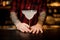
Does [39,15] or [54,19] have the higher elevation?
[39,15]

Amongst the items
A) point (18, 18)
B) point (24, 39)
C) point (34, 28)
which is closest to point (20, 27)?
point (34, 28)

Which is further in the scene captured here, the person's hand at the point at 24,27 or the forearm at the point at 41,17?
the forearm at the point at 41,17

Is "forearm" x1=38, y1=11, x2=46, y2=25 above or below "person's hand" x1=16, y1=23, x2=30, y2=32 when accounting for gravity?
above

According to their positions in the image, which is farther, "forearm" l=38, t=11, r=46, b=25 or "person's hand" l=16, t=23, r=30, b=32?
"forearm" l=38, t=11, r=46, b=25

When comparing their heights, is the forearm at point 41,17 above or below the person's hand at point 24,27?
above

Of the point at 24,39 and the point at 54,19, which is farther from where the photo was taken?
the point at 54,19

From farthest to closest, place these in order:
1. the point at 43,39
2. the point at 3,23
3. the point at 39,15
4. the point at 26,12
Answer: the point at 3,23
the point at 39,15
the point at 26,12
the point at 43,39

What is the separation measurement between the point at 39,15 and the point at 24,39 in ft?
2.38

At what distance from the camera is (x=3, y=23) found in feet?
10.0

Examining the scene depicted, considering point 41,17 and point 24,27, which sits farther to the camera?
point 41,17

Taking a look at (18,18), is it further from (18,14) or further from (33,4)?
(33,4)

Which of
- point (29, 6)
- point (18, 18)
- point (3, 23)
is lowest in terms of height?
Result: point (3, 23)

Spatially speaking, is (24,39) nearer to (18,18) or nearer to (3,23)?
(18,18)

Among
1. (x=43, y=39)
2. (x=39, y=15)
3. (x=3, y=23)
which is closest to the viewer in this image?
(x=43, y=39)
